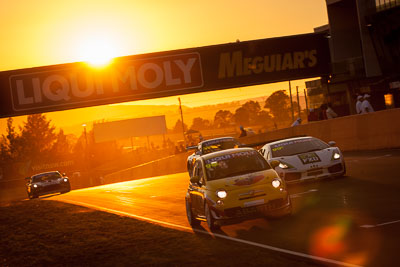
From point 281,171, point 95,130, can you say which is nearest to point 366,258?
point 281,171

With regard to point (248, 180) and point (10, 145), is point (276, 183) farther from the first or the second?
point (10, 145)

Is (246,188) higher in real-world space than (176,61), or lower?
lower

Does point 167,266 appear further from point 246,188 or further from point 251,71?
point 251,71

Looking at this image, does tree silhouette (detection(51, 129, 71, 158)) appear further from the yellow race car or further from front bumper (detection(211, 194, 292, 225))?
front bumper (detection(211, 194, 292, 225))

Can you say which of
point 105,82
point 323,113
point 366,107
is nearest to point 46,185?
point 105,82

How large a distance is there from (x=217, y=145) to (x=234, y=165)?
42.3 feet

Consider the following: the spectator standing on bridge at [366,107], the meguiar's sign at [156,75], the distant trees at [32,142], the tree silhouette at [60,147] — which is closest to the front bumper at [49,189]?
the meguiar's sign at [156,75]

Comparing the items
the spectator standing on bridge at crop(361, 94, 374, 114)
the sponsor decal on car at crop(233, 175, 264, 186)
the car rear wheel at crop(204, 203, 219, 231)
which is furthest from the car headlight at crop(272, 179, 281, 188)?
the spectator standing on bridge at crop(361, 94, 374, 114)

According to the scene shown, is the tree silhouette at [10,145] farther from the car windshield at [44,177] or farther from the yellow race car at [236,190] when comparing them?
the yellow race car at [236,190]

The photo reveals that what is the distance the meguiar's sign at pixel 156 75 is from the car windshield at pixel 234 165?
17528mm

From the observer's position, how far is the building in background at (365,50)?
31766 mm

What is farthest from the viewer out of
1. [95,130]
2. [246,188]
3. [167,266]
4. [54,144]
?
[54,144]

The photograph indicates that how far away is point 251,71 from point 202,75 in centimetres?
247

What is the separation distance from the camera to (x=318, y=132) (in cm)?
3055
